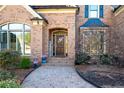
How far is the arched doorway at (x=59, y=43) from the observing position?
18.9 m

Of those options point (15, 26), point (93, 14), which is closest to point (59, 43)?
point (93, 14)

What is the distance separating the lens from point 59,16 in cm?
1631

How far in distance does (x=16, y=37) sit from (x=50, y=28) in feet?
9.36

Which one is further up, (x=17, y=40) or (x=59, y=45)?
(x=17, y=40)

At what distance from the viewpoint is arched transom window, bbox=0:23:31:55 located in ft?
51.3

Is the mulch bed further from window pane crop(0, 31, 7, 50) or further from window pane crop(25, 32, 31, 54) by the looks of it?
window pane crop(0, 31, 7, 50)

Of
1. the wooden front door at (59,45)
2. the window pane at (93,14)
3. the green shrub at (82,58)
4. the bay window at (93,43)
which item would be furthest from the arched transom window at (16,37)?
the window pane at (93,14)

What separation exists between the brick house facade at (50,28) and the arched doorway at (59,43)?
0.51 m

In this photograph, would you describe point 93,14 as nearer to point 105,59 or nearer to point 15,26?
point 105,59

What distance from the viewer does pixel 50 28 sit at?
1672cm
